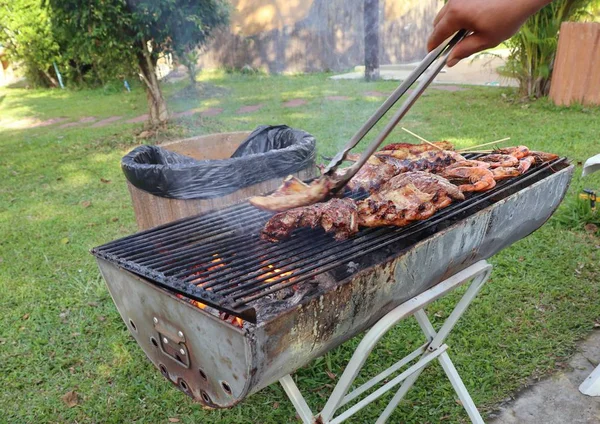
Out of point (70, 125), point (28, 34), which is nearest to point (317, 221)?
point (70, 125)

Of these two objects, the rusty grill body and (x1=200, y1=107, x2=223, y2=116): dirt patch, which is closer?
the rusty grill body

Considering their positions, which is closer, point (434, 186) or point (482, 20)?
point (482, 20)

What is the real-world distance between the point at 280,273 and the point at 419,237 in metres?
0.63

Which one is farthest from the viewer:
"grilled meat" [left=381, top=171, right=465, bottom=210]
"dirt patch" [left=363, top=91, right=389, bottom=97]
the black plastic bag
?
"dirt patch" [left=363, top=91, right=389, bottom=97]

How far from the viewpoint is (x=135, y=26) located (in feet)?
23.6

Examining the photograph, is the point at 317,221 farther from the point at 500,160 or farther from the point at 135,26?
the point at 135,26

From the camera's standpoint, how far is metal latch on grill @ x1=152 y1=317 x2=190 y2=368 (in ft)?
5.99

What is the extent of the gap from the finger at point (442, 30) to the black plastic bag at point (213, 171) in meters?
1.64

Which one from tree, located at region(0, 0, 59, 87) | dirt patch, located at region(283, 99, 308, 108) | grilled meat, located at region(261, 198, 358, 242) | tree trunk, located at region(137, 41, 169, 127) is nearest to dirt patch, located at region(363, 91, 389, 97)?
dirt patch, located at region(283, 99, 308, 108)

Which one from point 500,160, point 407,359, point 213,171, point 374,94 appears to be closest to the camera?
point 407,359

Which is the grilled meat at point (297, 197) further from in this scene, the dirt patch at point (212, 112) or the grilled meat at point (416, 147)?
the dirt patch at point (212, 112)

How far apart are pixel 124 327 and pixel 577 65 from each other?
842cm

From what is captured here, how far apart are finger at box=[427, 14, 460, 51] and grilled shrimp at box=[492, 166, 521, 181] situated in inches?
31.6

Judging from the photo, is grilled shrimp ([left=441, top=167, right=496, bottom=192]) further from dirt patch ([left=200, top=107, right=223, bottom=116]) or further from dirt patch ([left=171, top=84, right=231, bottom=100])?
dirt patch ([left=200, top=107, right=223, bottom=116])
